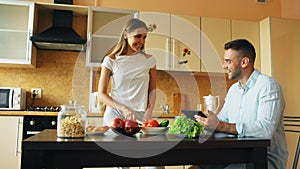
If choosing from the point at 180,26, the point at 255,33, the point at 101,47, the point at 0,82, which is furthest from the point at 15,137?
the point at 255,33

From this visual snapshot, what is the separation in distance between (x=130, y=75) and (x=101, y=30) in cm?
154

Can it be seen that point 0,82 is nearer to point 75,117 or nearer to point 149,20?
point 149,20

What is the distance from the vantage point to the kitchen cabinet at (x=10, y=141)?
257 cm

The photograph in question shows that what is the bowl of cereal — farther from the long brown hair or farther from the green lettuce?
the long brown hair

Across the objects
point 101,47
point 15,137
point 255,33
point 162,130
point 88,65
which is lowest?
point 15,137

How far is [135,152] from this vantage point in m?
1.04

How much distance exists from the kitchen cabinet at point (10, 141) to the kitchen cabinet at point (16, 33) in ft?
2.03

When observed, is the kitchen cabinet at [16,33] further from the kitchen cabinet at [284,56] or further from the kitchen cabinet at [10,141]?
the kitchen cabinet at [284,56]

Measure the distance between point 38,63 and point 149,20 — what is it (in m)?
1.28

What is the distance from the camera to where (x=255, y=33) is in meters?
3.50

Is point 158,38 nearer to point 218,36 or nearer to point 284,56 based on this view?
point 218,36

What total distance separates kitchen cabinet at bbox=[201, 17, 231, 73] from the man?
1.54m

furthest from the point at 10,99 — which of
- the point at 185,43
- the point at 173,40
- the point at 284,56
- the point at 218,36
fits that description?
the point at 284,56

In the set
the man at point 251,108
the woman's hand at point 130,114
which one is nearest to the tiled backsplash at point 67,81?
the man at point 251,108
